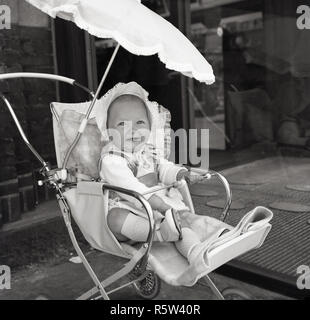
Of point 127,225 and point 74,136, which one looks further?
point 74,136

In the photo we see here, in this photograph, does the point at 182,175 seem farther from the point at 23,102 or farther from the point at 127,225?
the point at 23,102

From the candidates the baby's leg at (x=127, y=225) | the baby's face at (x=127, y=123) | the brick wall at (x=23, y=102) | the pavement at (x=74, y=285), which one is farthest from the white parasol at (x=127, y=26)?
the brick wall at (x=23, y=102)

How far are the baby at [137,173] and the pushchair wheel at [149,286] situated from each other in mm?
404

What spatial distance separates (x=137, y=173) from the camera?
2.39 metres

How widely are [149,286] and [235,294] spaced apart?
472 millimetres

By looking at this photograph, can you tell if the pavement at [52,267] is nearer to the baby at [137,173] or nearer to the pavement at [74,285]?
the pavement at [74,285]

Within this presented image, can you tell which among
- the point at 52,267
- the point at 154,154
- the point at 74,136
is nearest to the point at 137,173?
the point at 154,154

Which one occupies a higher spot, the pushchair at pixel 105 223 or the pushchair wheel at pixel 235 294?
the pushchair at pixel 105 223

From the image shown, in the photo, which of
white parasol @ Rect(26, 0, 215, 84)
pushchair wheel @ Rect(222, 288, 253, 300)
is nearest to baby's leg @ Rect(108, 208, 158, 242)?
pushchair wheel @ Rect(222, 288, 253, 300)

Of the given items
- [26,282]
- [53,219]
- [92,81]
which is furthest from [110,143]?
[92,81]

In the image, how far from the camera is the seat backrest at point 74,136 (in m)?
2.40

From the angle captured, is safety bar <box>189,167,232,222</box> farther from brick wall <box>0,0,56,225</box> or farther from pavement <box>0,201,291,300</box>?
brick wall <box>0,0,56,225</box>

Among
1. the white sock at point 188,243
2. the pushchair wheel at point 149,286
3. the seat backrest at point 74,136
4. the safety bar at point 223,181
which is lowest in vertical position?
the pushchair wheel at point 149,286

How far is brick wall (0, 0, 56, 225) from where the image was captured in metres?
3.55
